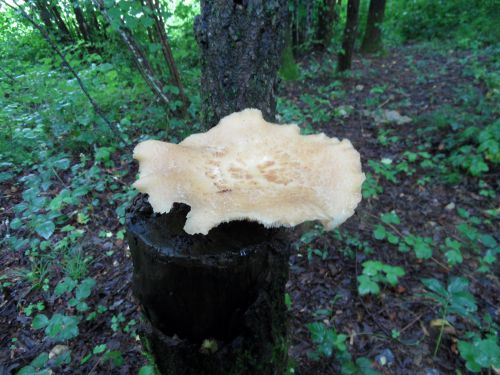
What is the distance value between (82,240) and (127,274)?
2.37 feet

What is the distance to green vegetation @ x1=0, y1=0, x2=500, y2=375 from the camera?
109 inches

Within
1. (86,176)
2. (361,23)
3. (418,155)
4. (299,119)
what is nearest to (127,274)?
(86,176)

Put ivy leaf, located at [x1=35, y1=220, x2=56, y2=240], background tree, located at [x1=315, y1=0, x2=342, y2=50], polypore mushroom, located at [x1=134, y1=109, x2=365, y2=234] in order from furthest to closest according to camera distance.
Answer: background tree, located at [x1=315, y1=0, x2=342, y2=50] → ivy leaf, located at [x1=35, y1=220, x2=56, y2=240] → polypore mushroom, located at [x1=134, y1=109, x2=365, y2=234]

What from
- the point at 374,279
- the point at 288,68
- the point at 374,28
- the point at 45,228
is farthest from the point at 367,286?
the point at 374,28

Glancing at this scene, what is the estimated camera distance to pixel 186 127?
16.3 ft

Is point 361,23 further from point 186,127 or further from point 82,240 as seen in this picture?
point 82,240

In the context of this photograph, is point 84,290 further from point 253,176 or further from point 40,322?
point 253,176

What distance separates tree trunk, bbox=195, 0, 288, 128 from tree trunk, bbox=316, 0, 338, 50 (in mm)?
9145

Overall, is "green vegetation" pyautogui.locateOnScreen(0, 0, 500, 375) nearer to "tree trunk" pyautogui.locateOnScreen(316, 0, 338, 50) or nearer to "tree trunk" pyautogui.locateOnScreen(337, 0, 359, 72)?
"tree trunk" pyautogui.locateOnScreen(337, 0, 359, 72)

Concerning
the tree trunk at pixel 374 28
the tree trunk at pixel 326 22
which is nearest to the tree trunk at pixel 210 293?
the tree trunk at pixel 326 22

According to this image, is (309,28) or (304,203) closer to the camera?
(304,203)

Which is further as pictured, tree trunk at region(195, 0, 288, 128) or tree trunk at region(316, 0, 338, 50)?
tree trunk at region(316, 0, 338, 50)

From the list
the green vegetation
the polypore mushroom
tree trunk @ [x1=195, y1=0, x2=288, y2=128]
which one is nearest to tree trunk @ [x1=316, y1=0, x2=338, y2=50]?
the green vegetation

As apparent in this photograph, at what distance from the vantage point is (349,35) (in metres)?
8.40
